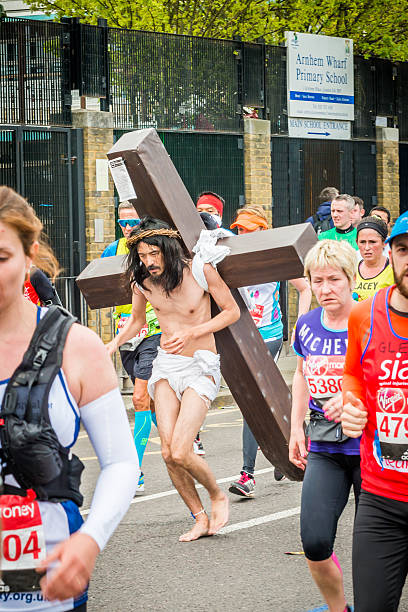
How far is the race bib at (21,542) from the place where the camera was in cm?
247

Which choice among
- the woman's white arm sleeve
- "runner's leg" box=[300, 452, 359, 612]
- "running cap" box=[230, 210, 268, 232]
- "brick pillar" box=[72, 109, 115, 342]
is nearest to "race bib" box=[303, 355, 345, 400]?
"runner's leg" box=[300, 452, 359, 612]

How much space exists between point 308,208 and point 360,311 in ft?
45.1

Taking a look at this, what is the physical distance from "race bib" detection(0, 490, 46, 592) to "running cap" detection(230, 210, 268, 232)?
225 inches

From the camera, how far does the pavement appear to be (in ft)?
17.1

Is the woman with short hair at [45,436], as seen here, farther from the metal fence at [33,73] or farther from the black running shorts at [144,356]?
the metal fence at [33,73]

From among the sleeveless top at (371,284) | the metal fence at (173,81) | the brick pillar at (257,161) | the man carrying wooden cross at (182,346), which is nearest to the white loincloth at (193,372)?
the man carrying wooden cross at (182,346)

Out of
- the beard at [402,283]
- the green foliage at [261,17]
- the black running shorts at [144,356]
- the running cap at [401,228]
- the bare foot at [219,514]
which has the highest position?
the green foliage at [261,17]

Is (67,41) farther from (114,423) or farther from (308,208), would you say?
(114,423)

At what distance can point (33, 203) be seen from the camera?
43.6 ft

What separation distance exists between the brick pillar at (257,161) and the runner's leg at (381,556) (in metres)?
13.0

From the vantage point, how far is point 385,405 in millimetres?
3502

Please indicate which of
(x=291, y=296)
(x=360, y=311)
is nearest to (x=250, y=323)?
(x=360, y=311)

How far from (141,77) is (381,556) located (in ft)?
39.4

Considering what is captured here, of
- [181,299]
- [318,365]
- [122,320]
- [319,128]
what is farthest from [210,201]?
[319,128]
